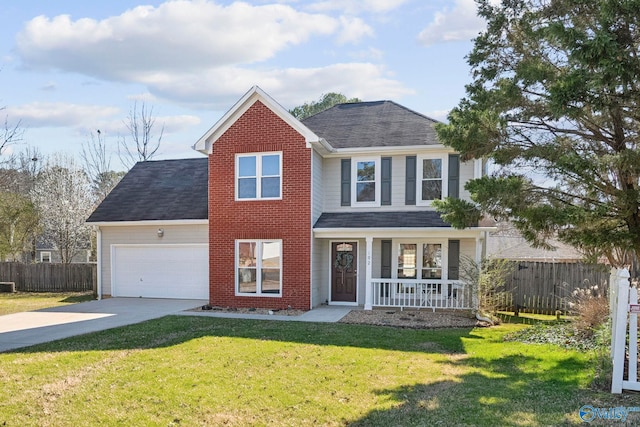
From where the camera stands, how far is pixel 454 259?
14.4 m

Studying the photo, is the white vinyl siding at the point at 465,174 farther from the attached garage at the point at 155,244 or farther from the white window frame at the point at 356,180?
the attached garage at the point at 155,244

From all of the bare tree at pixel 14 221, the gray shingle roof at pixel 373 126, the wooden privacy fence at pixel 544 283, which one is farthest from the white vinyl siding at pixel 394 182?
the bare tree at pixel 14 221

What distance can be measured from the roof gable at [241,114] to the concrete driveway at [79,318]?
5.33 m

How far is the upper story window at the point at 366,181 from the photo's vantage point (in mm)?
14766

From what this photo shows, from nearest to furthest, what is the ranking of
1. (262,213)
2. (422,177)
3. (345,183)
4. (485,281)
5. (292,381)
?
(292,381) < (485,281) < (262,213) < (422,177) < (345,183)

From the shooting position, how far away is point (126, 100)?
33188mm

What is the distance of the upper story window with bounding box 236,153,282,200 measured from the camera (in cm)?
1427

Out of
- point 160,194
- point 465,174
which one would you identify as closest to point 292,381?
point 465,174

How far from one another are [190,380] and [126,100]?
31.2 metres

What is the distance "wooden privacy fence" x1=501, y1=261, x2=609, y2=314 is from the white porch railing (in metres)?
1.72

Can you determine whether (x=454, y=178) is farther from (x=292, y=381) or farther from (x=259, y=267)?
(x=292, y=381)

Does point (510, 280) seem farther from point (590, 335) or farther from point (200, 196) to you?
point (200, 196)

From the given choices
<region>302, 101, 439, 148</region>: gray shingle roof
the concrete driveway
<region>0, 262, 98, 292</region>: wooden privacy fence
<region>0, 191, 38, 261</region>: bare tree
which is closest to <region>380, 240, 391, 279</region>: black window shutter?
<region>302, 101, 439, 148</region>: gray shingle roof

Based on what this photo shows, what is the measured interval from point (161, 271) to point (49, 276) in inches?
323
